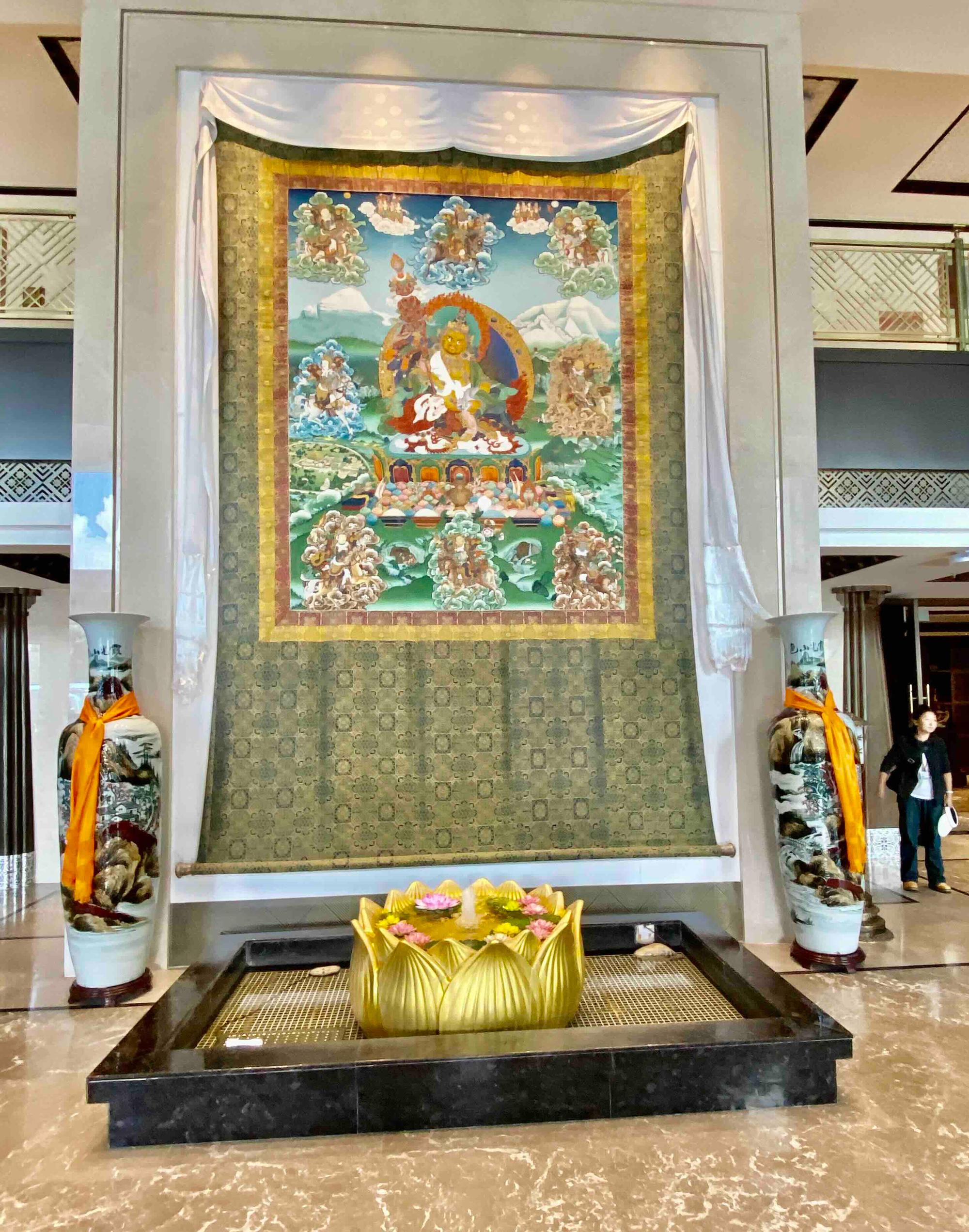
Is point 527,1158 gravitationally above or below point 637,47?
below

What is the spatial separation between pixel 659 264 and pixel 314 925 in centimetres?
385

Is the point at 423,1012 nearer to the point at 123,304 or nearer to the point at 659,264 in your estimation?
the point at 123,304

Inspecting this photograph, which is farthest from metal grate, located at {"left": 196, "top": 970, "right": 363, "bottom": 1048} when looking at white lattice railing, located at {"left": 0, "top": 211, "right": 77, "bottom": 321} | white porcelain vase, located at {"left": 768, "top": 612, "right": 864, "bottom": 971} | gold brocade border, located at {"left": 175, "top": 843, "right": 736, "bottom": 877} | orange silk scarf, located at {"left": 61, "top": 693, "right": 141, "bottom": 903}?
white lattice railing, located at {"left": 0, "top": 211, "right": 77, "bottom": 321}

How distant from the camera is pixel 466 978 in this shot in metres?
2.83

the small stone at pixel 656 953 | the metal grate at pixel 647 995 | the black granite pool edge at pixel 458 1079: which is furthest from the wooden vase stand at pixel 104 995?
the small stone at pixel 656 953

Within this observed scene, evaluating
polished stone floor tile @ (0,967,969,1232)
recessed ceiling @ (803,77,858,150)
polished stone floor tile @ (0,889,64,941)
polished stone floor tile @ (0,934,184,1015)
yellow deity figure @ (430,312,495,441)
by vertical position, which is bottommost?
polished stone floor tile @ (0,889,64,941)

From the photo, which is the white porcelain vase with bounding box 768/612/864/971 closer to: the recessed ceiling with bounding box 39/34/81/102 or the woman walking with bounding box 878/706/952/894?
the woman walking with bounding box 878/706/952/894

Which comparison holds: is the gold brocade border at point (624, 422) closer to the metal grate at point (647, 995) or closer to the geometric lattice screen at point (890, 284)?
the geometric lattice screen at point (890, 284)

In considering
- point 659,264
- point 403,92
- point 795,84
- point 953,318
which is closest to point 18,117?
point 403,92

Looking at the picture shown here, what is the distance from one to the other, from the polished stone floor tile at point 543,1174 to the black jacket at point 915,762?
12.0 feet

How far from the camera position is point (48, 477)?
4.94 meters

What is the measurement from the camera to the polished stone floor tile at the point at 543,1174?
2.15 m

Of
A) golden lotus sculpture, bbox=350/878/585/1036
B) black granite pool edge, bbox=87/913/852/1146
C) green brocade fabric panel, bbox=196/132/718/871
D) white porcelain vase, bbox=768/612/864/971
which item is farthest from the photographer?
green brocade fabric panel, bbox=196/132/718/871

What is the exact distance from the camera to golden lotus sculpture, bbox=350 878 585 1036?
111 inches
